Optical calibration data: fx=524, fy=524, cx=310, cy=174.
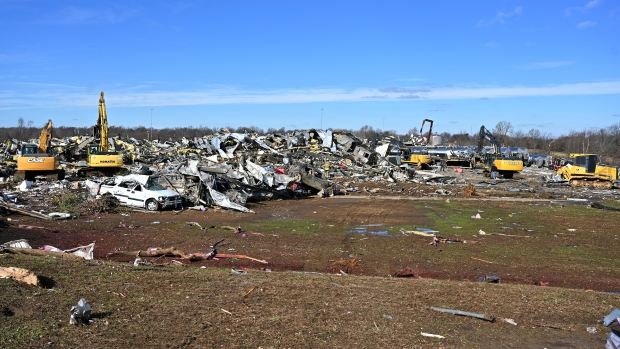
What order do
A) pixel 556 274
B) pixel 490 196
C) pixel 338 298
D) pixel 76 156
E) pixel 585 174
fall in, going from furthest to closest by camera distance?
pixel 76 156
pixel 585 174
pixel 490 196
pixel 556 274
pixel 338 298

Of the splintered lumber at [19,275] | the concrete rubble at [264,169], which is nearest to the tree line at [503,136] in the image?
the concrete rubble at [264,169]

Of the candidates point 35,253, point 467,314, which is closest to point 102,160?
point 35,253

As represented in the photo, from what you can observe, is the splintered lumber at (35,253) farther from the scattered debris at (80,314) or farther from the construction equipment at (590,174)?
the construction equipment at (590,174)

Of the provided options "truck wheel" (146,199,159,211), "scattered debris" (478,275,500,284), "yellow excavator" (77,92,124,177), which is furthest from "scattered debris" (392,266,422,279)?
"yellow excavator" (77,92,124,177)

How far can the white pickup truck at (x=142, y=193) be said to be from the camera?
21500 millimetres

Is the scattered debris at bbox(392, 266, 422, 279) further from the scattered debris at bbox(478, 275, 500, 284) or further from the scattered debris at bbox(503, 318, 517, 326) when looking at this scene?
the scattered debris at bbox(503, 318, 517, 326)

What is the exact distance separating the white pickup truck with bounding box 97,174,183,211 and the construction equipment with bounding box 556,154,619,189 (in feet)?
96.4

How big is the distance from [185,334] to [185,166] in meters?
20.7

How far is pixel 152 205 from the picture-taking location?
2145cm

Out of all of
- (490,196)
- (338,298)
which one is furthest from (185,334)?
(490,196)

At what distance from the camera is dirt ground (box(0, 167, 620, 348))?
23.6 feet

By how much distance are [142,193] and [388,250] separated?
11.7 meters

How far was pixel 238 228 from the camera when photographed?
17.2 m

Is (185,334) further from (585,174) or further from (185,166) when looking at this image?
(585,174)
